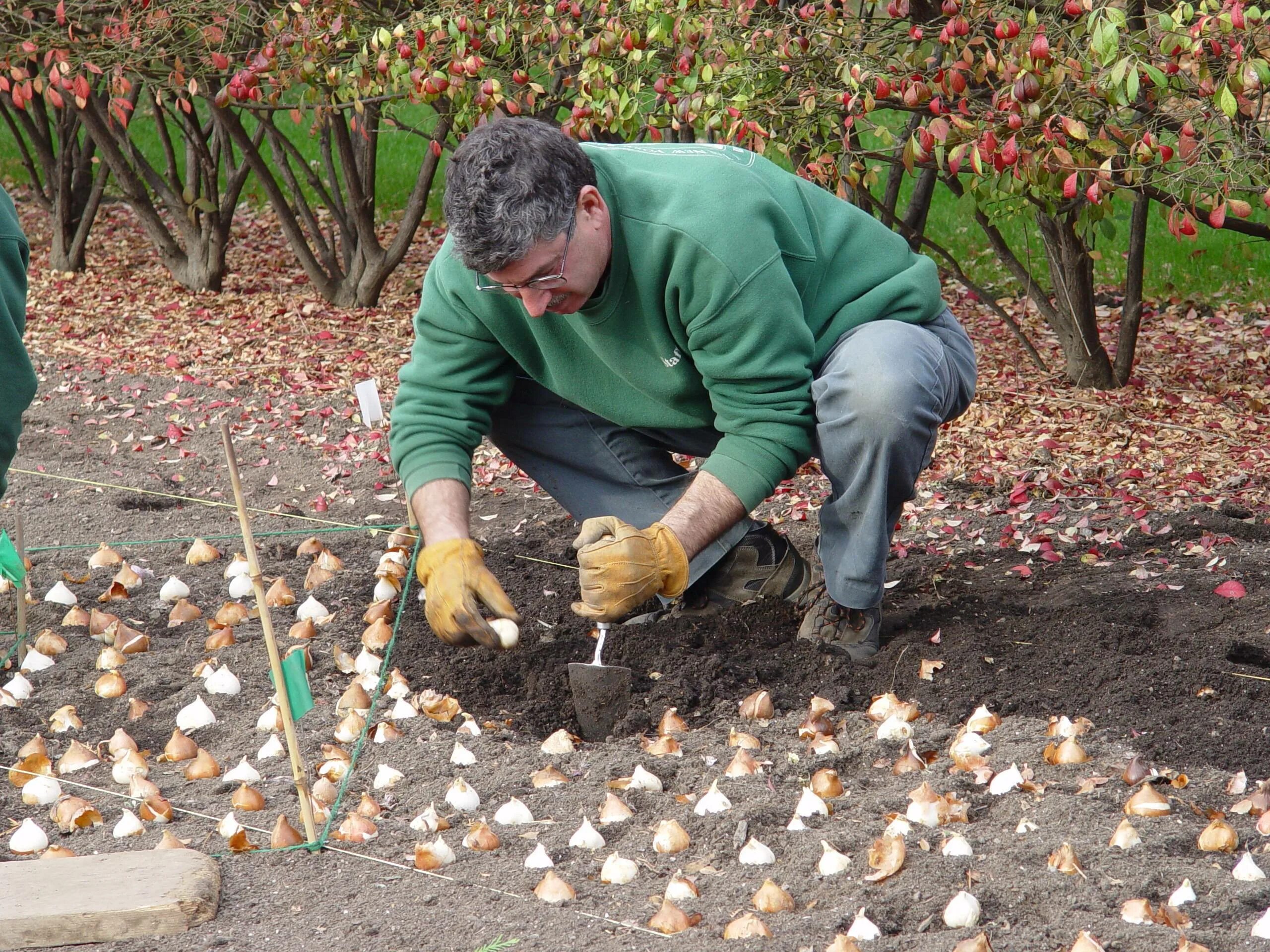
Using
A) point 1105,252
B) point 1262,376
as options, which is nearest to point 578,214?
point 1262,376

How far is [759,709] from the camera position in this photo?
2.34 meters

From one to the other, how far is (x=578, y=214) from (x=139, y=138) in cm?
866

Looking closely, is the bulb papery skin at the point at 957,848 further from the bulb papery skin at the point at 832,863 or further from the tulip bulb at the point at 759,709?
the tulip bulb at the point at 759,709

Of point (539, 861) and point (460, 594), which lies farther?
point (460, 594)

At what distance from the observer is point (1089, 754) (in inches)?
83.7

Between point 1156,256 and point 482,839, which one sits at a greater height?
point 482,839

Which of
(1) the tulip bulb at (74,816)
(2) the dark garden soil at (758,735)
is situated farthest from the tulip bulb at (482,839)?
(1) the tulip bulb at (74,816)

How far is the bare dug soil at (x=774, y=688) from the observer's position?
1813 millimetres

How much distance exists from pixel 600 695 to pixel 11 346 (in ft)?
3.99

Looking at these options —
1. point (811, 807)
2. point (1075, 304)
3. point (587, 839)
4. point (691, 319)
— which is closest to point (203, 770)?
point (587, 839)

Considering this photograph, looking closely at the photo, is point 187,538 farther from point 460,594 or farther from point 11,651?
point 460,594

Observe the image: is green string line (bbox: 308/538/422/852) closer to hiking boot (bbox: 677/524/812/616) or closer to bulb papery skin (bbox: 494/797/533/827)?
bulb papery skin (bbox: 494/797/533/827)

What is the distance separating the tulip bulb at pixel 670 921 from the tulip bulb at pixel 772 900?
0.34 ft

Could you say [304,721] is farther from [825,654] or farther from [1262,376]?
[1262,376]
